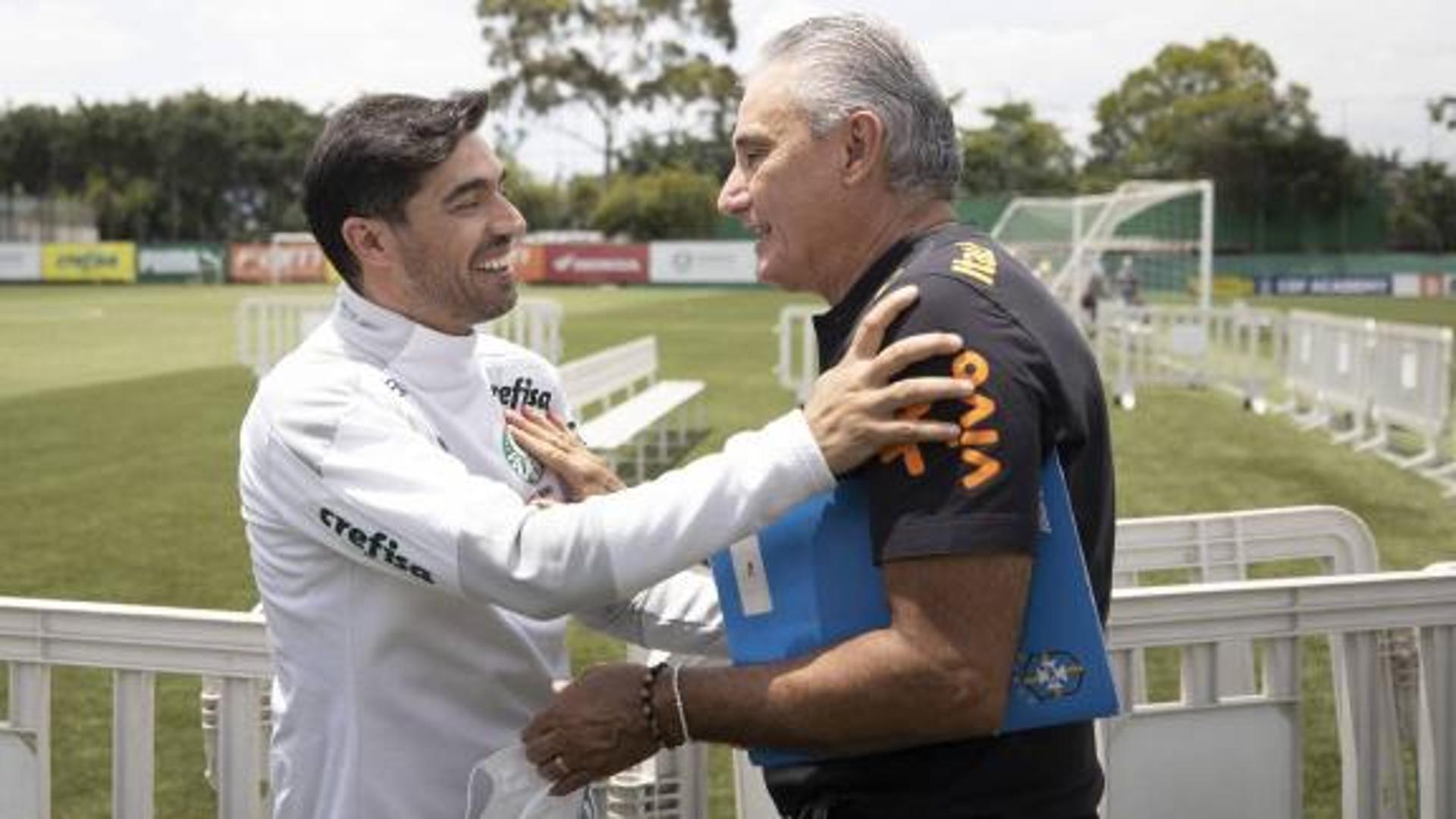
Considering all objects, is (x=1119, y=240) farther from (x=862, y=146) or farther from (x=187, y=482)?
(x=862, y=146)

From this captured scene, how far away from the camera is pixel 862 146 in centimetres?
218

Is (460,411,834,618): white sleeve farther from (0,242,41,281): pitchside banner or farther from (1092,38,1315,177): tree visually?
(1092,38,1315,177): tree

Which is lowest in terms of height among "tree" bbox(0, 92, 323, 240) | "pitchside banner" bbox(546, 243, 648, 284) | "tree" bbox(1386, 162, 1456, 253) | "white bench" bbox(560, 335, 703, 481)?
"white bench" bbox(560, 335, 703, 481)

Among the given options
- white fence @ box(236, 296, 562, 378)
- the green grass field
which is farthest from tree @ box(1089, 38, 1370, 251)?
white fence @ box(236, 296, 562, 378)

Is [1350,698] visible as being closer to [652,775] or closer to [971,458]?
[652,775]

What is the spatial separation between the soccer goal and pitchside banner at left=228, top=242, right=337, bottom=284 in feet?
120

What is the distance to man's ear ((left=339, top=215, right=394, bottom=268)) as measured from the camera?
2490mm

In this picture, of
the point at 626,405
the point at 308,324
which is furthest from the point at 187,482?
the point at 308,324

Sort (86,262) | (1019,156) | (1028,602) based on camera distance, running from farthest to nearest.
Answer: (1019,156), (86,262), (1028,602)

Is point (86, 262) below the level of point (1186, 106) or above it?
below

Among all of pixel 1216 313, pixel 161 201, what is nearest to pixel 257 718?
pixel 1216 313

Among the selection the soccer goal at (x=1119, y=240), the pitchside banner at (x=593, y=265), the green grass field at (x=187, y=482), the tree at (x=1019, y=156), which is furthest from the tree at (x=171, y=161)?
the green grass field at (x=187, y=482)

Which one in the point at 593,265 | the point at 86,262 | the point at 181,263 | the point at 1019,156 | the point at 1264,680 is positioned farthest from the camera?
the point at 1019,156

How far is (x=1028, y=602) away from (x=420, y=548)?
2.52 feet
